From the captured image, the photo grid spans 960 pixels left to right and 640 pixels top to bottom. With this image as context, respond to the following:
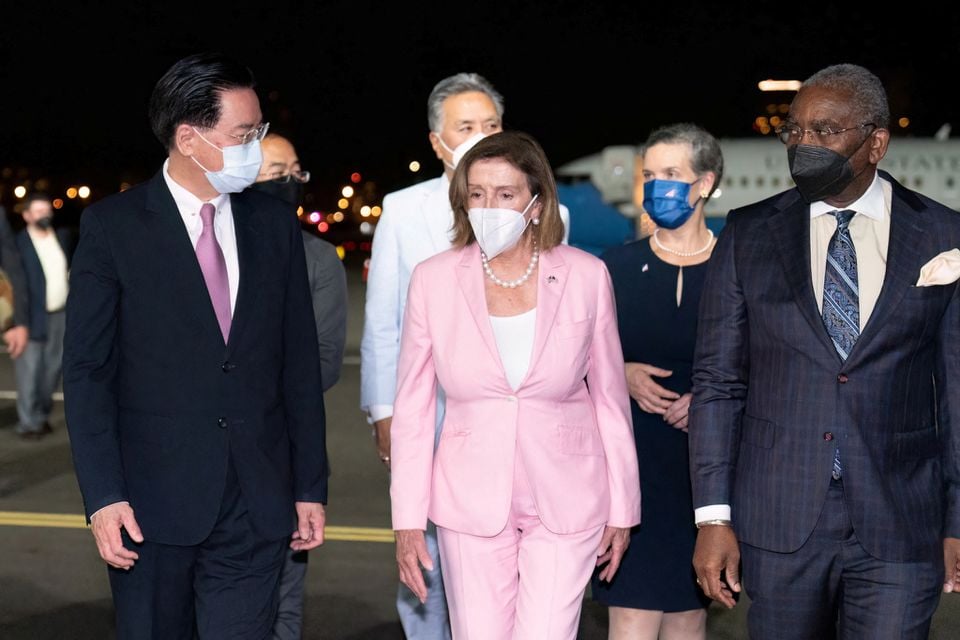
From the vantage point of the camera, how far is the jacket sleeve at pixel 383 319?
4.76 metres

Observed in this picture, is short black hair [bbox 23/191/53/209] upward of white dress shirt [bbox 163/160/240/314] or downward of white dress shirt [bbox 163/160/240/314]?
downward

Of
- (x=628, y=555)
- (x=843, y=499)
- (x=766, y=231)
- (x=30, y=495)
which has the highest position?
(x=766, y=231)

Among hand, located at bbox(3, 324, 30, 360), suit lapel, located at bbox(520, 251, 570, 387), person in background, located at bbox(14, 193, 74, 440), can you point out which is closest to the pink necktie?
suit lapel, located at bbox(520, 251, 570, 387)

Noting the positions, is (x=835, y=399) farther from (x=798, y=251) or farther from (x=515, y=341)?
(x=515, y=341)

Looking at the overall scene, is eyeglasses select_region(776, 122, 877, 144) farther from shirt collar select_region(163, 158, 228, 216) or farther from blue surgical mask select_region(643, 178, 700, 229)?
shirt collar select_region(163, 158, 228, 216)

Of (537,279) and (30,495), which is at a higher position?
(537,279)

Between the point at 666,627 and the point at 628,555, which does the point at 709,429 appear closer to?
the point at 628,555

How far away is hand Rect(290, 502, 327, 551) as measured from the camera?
358 cm

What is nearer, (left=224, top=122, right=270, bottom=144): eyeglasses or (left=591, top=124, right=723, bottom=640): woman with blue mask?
(left=224, top=122, right=270, bottom=144): eyeglasses

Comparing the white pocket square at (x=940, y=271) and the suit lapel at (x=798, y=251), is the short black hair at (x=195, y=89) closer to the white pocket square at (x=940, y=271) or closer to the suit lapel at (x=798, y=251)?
the suit lapel at (x=798, y=251)

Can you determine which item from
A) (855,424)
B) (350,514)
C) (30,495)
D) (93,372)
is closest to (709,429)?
(855,424)

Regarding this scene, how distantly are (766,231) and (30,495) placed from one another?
665 cm

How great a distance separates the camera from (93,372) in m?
3.22

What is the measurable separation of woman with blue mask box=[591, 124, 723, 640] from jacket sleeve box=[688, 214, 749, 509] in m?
0.93
